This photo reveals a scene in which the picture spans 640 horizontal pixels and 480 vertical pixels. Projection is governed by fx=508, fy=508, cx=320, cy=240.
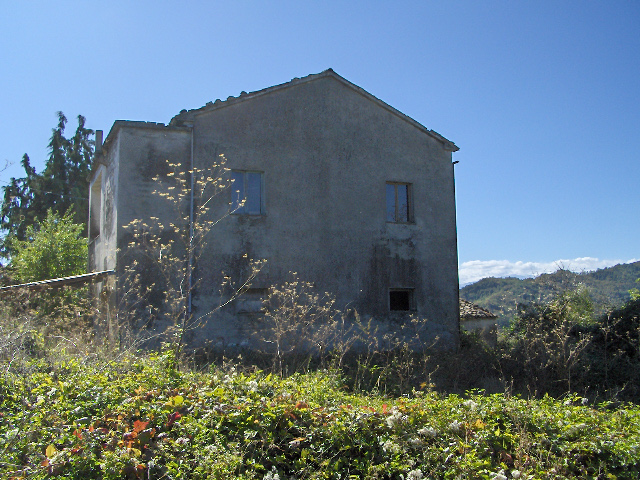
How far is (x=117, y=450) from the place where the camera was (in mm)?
4031

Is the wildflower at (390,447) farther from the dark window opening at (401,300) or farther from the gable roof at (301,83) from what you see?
the dark window opening at (401,300)

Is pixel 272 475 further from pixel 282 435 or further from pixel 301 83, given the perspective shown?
pixel 301 83

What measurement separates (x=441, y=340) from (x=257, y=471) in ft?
38.4

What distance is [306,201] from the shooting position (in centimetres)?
1395

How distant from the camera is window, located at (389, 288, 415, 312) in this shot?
1508cm

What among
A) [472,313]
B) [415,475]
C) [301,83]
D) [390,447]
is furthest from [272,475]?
[472,313]

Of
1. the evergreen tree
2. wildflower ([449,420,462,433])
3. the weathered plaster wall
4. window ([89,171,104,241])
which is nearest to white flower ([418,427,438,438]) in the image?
wildflower ([449,420,462,433])

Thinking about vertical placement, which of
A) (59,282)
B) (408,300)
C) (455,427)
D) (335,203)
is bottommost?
(455,427)

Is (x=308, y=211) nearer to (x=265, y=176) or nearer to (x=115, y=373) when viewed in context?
(x=265, y=176)

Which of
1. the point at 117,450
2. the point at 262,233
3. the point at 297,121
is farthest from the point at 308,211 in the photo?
the point at 117,450

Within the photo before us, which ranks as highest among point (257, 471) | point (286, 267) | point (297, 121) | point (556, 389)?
point (297, 121)

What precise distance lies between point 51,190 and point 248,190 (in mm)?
21623

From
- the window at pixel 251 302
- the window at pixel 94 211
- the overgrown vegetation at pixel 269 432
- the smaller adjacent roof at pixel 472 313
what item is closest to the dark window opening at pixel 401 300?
the window at pixel 251 302

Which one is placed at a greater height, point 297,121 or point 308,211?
point 297,121
